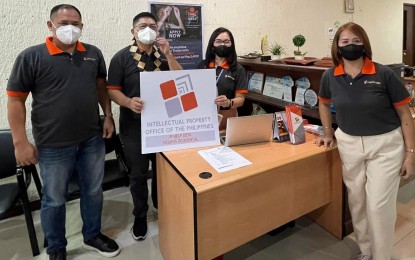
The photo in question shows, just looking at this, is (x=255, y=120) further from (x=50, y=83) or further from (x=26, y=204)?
(x=26, y=204)

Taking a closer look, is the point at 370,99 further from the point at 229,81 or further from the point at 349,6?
the point at 349,6

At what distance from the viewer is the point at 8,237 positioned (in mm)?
2113

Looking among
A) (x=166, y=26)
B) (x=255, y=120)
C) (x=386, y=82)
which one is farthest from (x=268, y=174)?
(x=166, y=26)

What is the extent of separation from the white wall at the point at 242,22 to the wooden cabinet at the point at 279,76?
596mm

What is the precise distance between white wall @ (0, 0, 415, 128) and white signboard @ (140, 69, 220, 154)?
1.22 meters

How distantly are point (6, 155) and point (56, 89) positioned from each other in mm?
851

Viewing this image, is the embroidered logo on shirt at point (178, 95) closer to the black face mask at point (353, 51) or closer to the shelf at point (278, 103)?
the black face mask at point (353, 51)

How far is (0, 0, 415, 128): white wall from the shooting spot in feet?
7.20

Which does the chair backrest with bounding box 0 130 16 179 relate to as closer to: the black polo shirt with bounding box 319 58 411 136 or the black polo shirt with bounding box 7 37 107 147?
the black polo shirt with bounding box 7 37 107 147

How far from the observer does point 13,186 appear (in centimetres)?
194

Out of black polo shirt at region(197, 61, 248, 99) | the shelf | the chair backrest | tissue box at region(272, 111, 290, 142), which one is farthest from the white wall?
tissue box at region(272, 111, 290, 142)

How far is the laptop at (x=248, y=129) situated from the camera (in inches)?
64.2

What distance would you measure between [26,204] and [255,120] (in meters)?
1.56

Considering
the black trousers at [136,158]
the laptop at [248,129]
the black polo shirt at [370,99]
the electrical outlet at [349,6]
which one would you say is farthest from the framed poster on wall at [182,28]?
the electrical outlet at [349,6]
